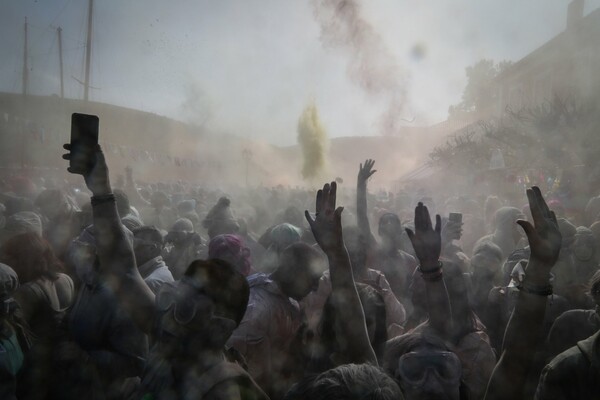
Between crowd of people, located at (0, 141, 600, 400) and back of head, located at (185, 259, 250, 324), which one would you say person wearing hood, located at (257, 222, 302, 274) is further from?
back of head, located at (185, 259, 250, 324)

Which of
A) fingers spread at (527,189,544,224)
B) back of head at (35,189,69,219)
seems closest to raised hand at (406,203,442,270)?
fingers spread at (527,189,544,224)

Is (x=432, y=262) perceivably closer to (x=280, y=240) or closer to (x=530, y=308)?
(x=530, y=308)

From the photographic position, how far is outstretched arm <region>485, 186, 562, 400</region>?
1.87 meters

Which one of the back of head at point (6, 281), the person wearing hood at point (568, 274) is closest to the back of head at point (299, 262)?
the back of head at point (6, 281)

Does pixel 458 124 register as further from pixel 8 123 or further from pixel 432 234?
pixel 432 234

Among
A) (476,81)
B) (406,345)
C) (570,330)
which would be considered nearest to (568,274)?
(570,330)

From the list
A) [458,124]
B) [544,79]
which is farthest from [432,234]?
[458,124]

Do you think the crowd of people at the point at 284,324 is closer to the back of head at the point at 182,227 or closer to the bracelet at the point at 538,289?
the bracelet at the point at 538,289

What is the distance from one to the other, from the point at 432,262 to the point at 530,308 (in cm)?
61

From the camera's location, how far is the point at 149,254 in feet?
11.8

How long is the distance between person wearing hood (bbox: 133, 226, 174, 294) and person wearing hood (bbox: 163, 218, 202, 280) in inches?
59.1

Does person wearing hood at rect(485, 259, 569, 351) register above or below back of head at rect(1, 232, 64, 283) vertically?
below

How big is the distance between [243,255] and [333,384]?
2242 millimetres

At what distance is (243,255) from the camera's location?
11.7ft
